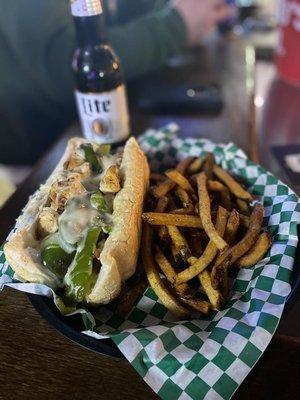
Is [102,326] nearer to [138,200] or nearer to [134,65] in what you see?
[138,200]

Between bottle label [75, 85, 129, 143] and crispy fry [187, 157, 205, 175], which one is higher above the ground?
bottle label [75, 85, 129, 143]

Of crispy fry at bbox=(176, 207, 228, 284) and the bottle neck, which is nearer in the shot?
crispy fry at bbox=(176, 207, 228, 284)

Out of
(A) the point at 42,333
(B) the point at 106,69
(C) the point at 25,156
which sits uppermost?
(B) the point at 106,69

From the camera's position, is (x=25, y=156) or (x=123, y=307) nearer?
(x=123, y=307)


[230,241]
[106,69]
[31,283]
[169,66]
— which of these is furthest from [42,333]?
[169,66]

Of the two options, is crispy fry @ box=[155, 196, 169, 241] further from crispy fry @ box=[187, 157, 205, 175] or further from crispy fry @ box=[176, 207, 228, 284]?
crispy fry @ box=[187, 157, 205, 175]

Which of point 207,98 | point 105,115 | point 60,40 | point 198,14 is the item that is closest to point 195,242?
point 105,115

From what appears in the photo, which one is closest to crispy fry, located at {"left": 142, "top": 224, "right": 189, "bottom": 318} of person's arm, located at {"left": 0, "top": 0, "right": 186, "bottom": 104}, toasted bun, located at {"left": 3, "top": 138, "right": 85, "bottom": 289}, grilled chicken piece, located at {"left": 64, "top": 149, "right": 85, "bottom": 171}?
toasted bun, located at {"left": 3, "top": 138, "right": 85, "bottom": 289}
